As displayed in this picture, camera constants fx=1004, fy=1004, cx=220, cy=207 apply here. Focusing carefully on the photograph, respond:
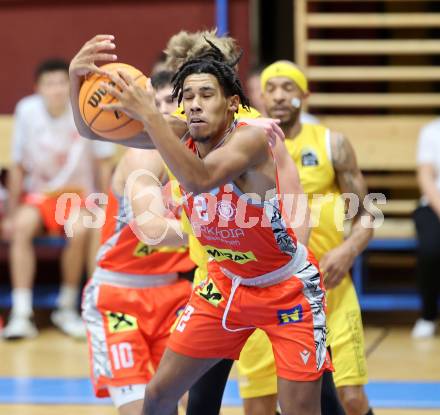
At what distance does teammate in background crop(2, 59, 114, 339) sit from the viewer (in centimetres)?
725

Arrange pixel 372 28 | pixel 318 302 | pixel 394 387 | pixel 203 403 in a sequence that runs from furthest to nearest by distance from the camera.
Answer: pixel 372 28 < pixel 394 387 < pixel 203 403 < pixel 318 302

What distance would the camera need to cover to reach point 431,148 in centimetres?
711

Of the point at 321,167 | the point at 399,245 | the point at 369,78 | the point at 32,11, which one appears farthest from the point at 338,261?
the point at 32,11

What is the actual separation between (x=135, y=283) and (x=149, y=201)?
0.45 meters

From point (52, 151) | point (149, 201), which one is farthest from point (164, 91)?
point (52, 151)

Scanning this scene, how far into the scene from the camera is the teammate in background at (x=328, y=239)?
426cm

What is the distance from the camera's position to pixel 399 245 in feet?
23.9

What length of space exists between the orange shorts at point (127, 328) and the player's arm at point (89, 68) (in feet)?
3.09

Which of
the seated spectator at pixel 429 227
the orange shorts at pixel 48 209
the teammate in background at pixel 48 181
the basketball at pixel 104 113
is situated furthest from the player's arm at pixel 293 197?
the orange shorts at pixel 48 209

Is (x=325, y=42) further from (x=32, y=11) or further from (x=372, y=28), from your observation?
(x=32, y=11)

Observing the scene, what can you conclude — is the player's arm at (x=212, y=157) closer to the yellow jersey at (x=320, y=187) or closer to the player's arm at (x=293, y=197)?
the player's arm at (x=293, y=197)

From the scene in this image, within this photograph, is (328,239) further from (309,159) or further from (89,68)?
(89,68)

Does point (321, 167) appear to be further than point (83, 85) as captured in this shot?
Yes

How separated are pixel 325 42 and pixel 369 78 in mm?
436
